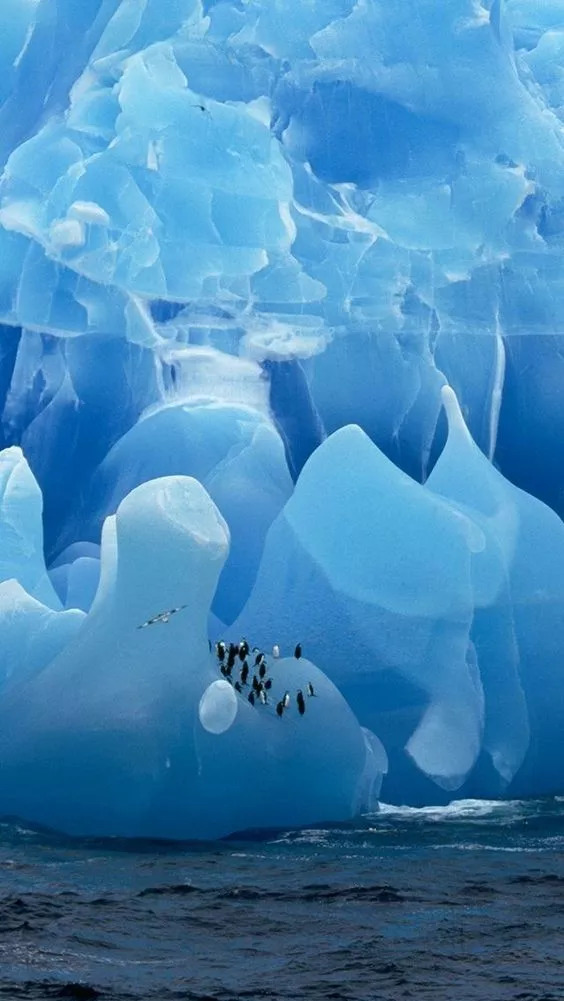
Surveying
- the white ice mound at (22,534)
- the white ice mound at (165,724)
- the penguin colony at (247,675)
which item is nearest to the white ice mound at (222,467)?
the white ice mound at (22,534)

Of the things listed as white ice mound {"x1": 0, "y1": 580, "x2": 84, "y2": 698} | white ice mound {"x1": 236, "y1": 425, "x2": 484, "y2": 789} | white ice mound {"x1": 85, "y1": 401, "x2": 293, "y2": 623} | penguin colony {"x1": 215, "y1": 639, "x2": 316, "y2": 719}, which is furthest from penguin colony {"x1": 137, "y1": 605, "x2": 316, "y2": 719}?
white ice mound {"x1": 85, "y1": 401, "x2": 293, "y2": 623}

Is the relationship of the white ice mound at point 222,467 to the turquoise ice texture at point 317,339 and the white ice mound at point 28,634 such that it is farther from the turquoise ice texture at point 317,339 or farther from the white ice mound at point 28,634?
the white ice mound at point 28,634

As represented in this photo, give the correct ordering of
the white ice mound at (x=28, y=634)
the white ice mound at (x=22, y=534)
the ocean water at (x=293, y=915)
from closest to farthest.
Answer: the ocean water at (x=293, y=915) → the white ice mound at (x=28, y=634) → the white ice mound at (x=22, y=534)

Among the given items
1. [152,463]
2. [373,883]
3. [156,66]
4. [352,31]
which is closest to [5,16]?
[156,66]

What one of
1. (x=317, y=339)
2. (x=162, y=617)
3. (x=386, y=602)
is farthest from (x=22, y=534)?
(x=317, y=339)

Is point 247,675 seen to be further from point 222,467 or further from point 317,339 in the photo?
point 317,339

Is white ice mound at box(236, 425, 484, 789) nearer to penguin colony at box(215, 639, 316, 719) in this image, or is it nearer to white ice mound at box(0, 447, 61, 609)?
penguin colony at box(215, 639, 316, 719)

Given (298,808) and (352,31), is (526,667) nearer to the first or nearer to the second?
(298,808)
